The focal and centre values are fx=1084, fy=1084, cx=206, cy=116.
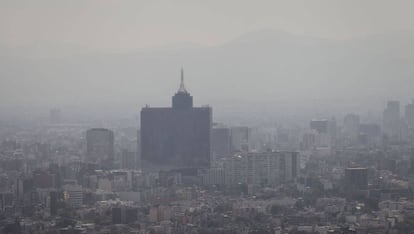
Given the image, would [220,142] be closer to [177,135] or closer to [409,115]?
[177,135]

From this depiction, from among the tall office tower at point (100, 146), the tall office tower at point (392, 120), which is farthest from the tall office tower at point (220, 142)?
the tall office tower at point (392, 120)

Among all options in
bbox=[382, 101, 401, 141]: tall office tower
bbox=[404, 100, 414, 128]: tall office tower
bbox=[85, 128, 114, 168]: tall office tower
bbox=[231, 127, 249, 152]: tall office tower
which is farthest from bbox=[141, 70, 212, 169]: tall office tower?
bbox=[404, 100, 414, 128]: tall office tower

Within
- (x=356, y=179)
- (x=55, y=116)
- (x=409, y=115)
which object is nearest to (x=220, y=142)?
(x=55, y=116)

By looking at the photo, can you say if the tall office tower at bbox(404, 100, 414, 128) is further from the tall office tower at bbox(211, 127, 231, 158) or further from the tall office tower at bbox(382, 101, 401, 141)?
the tall office tower at bbox(211, 127, 231, 158)

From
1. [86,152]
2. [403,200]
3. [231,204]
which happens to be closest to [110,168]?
[86,152]

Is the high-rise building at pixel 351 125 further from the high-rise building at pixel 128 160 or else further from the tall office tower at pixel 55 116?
the tall office tower at pixel 55 116
